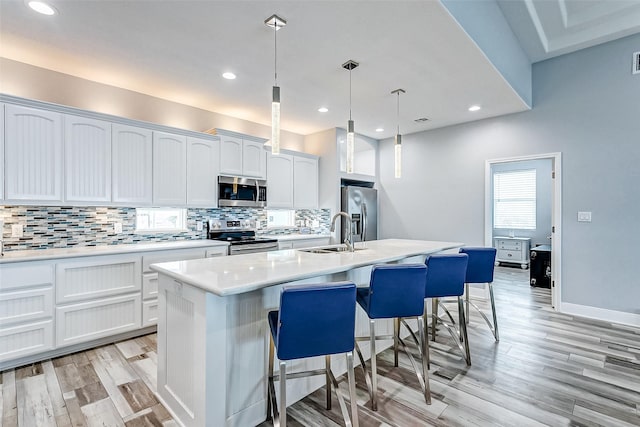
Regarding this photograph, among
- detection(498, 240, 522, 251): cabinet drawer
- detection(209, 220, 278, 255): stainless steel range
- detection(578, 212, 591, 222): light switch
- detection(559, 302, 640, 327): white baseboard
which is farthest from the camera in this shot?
detection(498, 240, 522, 251): cabinet drawer

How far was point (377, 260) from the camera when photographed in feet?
7.72

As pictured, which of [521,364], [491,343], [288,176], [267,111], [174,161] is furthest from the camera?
[288,176]

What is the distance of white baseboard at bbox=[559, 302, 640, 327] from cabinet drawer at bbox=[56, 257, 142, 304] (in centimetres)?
517

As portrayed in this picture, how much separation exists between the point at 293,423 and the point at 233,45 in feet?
9.56

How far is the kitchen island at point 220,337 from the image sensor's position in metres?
1.58

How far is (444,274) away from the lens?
249 centimetres

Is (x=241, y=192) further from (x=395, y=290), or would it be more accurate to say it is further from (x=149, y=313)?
(x=395, y=290)

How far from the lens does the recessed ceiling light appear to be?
7.07 feet

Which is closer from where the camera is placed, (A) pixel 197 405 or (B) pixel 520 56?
(A) pixel 197 405

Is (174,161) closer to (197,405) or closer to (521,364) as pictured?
(197,405)

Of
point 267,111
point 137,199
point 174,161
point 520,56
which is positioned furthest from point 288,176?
point 520,56

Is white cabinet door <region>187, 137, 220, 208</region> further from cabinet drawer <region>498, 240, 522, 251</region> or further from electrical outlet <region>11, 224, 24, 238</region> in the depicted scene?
cabinet drawer <region>498, 240, 522, 251</region>

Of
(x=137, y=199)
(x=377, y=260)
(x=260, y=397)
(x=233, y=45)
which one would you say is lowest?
(x=260, y=397)

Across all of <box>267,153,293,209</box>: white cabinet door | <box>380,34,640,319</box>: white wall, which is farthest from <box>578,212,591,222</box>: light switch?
<box>267,153,293,209</box>: white cabinet door
